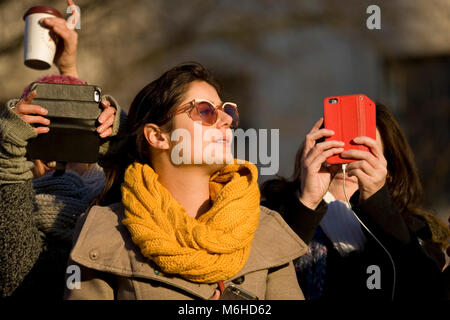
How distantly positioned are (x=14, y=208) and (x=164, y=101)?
81 centimetres

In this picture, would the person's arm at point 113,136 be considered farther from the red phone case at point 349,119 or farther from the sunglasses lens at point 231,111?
the red phone case at point 349,119

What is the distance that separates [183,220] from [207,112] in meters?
0.50

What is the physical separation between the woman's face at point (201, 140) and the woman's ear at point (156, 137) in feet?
0.14

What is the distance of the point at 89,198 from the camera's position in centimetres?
268

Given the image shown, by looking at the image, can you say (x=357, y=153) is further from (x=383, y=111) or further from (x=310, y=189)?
(x=383, y=111)

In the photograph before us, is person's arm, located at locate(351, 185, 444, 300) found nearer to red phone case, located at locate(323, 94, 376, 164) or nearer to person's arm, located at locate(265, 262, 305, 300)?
red phone case, located at locate(323, 94, 376, 164)

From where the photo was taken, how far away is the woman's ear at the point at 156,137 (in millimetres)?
2340

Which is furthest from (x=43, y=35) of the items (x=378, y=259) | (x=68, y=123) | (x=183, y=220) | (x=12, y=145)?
(x=378, y=259)

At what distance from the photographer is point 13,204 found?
7.36 ft

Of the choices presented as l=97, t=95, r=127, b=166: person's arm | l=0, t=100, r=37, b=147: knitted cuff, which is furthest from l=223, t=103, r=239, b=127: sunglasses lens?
l=0, t=100, r=37, b=147: knitted cuff

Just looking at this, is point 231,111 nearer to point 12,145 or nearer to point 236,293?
point 236,293

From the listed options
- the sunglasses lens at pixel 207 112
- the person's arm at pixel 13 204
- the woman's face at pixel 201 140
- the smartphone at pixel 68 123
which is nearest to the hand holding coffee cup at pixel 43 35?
the smartphone at pixel 68 123
